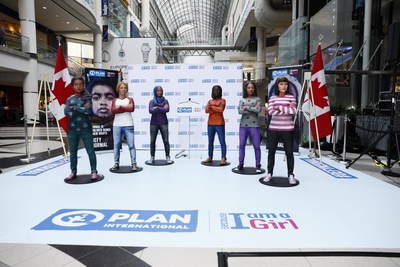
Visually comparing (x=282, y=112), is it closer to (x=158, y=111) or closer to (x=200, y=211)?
(x=200, y=211)

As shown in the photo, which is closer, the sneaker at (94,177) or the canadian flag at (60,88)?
the sneaker at (94,177)

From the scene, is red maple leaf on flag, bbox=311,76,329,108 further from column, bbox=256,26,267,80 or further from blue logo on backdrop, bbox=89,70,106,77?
column, bbox=256,26,267,80

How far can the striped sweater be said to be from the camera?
4215 mm

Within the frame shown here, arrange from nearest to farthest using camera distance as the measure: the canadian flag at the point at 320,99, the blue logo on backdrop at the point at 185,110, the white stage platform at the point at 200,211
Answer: the white stage platform at the point at 200,211, the canadian flag at the point at 320,99, the blue logo on backdrop at the point at 185,110

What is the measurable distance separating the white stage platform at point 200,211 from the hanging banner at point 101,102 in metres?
1.99

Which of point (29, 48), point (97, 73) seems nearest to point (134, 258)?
point (97, 73)

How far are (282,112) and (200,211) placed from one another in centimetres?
194

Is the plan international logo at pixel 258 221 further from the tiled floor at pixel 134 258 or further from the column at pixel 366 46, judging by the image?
the column at pixel 366 46

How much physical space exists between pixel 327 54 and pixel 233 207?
9.02 meters

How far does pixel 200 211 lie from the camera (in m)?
3.22

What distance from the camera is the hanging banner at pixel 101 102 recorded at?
22.3 ft

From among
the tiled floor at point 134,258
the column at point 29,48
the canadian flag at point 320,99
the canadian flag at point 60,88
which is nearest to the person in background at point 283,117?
the canadian flag at point 320,99

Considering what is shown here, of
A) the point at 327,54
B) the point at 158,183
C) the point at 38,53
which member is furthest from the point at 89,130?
the point at 38,53

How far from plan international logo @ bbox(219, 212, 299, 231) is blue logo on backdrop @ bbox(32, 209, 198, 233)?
33 centimetres
